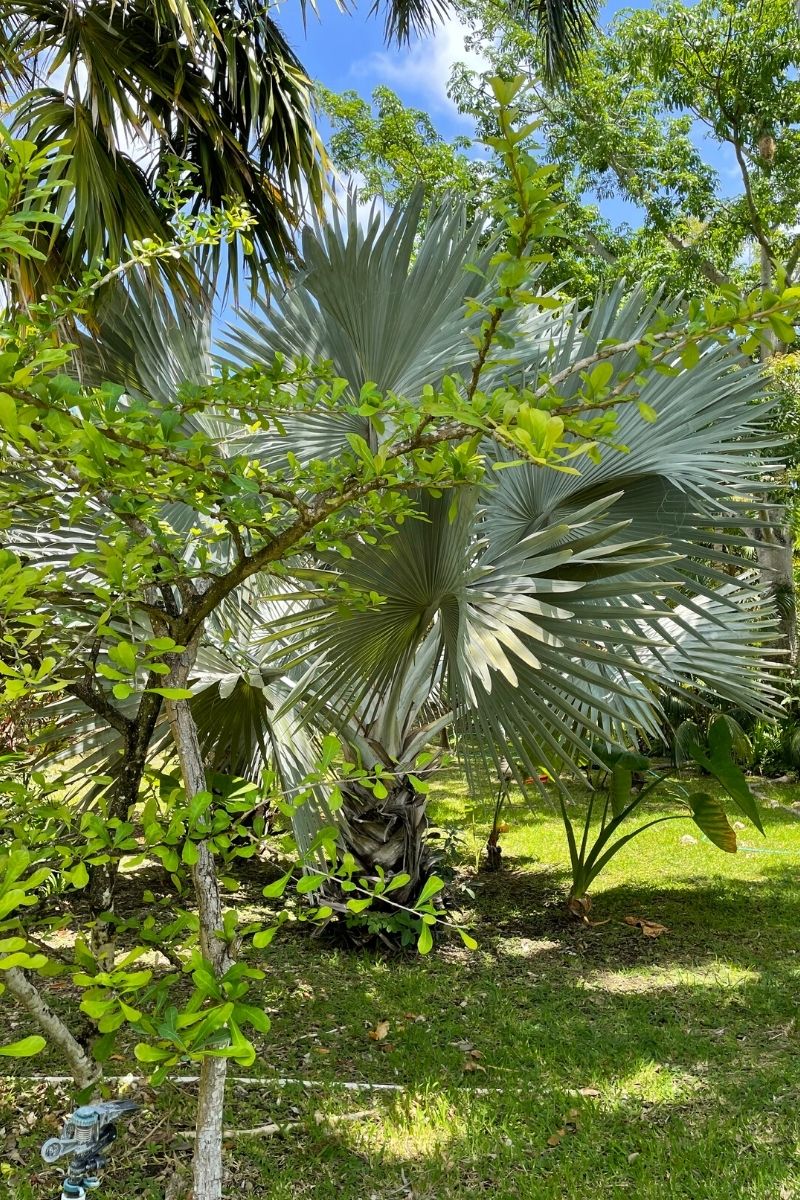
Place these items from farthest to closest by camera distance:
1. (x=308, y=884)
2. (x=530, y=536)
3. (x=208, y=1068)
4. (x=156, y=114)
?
(x=156, y=114) < (x=530, y=536) < (x=208, y=1068) < (x=308, y=884)

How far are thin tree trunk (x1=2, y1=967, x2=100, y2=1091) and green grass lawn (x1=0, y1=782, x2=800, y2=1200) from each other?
46 cm

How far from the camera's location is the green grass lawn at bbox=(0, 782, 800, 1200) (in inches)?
97.3

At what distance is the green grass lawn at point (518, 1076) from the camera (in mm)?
2473

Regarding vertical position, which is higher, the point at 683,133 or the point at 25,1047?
the point at 683,133

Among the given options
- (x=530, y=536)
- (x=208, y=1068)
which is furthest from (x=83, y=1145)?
(x=530, y=536)

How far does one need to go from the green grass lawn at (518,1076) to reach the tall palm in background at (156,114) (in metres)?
3.10

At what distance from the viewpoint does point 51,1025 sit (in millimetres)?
2033

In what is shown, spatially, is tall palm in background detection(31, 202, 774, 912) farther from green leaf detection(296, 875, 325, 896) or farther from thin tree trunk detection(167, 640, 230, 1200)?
green leaf detection(296, 875, 325, 896)

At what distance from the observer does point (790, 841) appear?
7070 millimetres

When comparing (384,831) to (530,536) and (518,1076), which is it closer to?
(518,1076)

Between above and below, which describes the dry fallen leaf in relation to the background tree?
below

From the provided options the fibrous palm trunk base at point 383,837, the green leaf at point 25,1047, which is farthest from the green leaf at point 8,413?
the fibrous palm trunk base at point 383,837

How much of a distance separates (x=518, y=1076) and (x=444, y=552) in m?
1.99

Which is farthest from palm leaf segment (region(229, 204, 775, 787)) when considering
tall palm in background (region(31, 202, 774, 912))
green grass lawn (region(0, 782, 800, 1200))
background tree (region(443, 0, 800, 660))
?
background tree (region(443, 0, 800, 660))
